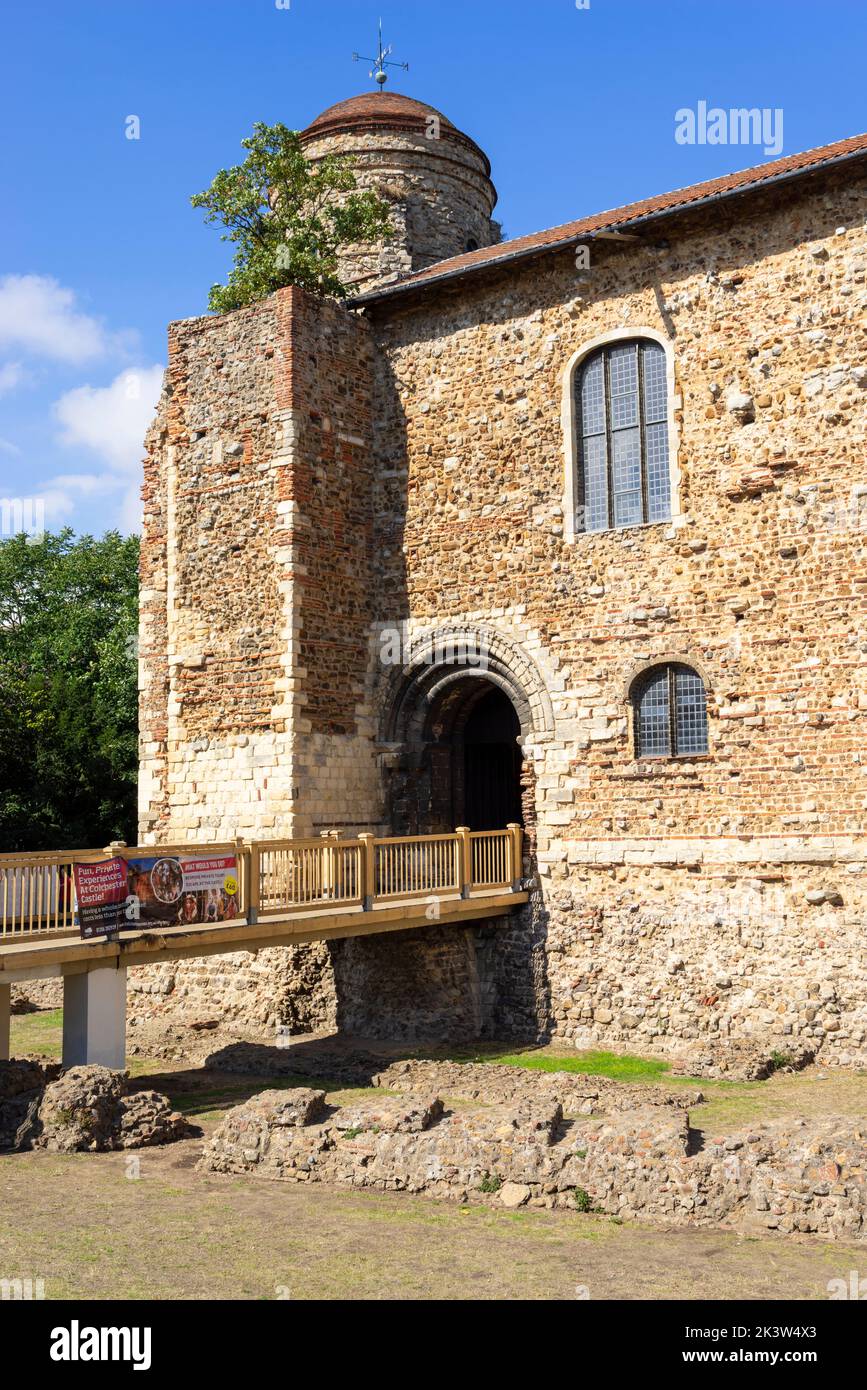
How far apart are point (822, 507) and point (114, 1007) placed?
30.5ft

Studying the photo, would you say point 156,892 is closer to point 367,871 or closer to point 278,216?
point 367,871

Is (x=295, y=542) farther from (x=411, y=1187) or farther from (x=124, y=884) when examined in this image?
(x=411, y=1187)

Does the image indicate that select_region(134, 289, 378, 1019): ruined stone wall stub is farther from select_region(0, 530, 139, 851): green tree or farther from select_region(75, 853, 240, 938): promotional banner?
select_region(0, 530, 139, 851): green tree

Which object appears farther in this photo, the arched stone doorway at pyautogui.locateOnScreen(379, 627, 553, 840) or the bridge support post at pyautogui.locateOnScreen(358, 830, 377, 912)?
the arched stone doorway at pyautogui.locateOnScreen(379, 627, 553, 840)

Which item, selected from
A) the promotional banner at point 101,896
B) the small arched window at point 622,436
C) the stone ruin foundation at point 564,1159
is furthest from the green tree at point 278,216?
the stone ruin foundation at point 564,1159

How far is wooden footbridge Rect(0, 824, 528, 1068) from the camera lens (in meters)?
11.8

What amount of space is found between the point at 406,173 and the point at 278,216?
433 centimetres

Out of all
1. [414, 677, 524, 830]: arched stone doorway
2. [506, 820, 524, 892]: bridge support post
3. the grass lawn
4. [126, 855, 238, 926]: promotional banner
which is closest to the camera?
the grass lawn

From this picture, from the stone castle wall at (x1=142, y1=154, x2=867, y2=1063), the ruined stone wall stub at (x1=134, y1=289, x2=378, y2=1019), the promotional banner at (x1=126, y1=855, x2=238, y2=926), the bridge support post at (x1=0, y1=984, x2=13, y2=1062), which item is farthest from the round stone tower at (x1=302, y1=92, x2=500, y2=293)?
the bridge support post at (x1=0, y1=984, x2=13, y2=1062)

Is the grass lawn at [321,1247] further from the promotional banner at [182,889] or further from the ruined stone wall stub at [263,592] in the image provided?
the ruined stone wall stub at [263,592]

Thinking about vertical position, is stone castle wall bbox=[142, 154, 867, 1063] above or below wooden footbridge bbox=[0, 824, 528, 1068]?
above

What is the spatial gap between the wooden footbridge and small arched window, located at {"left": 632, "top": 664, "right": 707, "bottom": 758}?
6.87 feet

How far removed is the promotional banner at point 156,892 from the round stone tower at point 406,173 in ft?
45.0

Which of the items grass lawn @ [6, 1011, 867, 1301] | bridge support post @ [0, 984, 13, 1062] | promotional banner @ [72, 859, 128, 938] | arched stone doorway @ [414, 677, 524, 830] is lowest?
grass lawn @ [6, 1011, 867, 1301]
